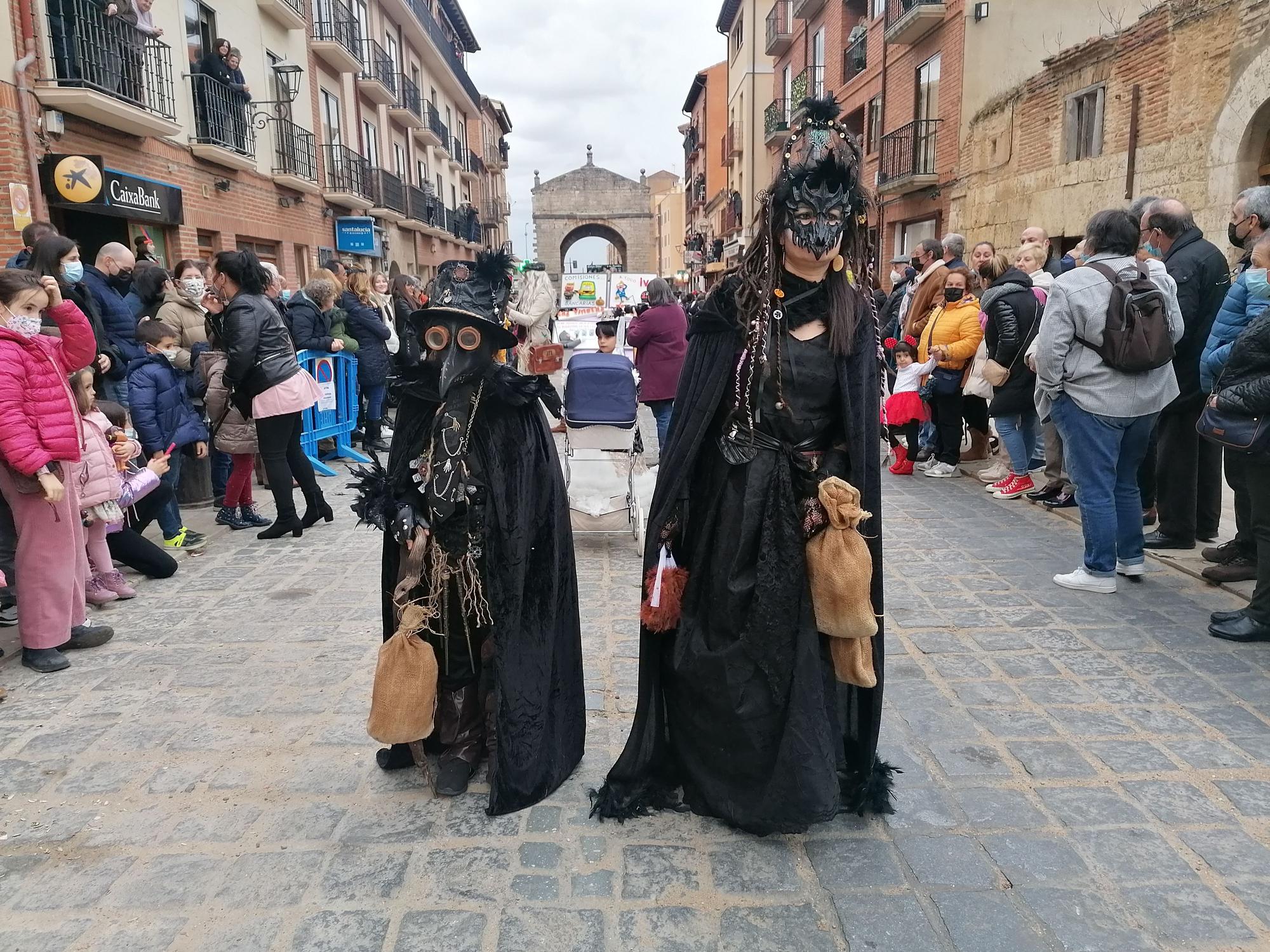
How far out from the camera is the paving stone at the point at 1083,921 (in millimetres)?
2473

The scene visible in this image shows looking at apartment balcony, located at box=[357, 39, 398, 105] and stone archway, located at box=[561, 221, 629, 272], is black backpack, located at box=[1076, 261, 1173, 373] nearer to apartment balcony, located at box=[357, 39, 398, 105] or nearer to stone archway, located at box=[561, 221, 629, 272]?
apartment balcony, located at box=[357, 39, 398, 105]

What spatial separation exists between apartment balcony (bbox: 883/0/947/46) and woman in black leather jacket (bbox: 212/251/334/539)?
15.2 m

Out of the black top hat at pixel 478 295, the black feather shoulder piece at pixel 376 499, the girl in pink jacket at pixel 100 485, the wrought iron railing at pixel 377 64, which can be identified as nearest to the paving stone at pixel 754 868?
the black feather shoulder piece at pixel 376 499

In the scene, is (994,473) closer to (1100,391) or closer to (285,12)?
(1100,391)

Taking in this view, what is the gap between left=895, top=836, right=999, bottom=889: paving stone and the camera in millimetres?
2758

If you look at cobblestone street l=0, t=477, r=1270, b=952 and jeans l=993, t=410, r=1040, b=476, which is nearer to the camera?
cobblestone street l=0, t=477, r=1270, b=952

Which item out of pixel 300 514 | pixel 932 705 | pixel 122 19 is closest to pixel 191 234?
pixel 122 19

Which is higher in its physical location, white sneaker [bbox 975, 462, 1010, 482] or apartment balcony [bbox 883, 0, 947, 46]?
apartment balcony [bbox 883, 0, 947, 46]

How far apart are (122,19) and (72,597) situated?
30.7 ft

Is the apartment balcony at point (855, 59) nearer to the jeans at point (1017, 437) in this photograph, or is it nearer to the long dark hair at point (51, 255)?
the jeans at point (1017, 437)

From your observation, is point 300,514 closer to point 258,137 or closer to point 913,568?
point 913,568

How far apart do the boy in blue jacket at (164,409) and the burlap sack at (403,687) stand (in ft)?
13.3

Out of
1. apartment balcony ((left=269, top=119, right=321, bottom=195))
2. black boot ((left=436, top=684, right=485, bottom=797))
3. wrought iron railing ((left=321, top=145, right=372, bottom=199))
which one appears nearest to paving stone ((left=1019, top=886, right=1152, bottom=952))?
black boot ((left=436, top=684, right=485, bottom=797))

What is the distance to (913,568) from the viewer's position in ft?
19.9
